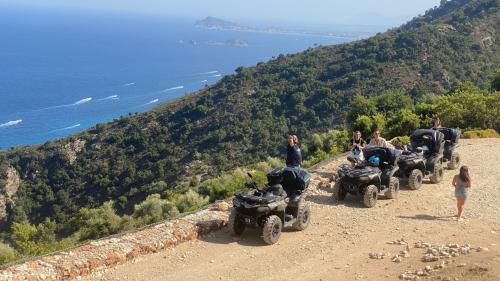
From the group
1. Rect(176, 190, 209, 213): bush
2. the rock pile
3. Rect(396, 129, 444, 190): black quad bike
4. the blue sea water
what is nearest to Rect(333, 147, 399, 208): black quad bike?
Rect(396, 129, 444, 190): black quad bike

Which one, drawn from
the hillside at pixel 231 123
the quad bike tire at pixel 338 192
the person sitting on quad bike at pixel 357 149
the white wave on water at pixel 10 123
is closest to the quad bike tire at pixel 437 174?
the person sitting on quad bike at pixel 357 149

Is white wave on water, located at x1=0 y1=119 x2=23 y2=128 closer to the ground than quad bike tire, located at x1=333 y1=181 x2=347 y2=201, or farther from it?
closer to the ground

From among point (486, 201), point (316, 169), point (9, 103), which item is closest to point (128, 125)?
point (316, 169)

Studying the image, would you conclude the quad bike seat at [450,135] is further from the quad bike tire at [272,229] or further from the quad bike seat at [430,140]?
the quad bike tire at [272,229]

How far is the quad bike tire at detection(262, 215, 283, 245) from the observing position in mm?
10500

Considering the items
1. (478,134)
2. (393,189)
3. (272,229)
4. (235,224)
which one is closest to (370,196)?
(393,189)

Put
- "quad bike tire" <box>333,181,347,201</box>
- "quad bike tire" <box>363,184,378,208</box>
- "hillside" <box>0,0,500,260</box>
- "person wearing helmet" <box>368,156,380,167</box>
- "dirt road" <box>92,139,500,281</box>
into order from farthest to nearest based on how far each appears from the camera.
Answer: "hillside" <box>0,0,500,260</box> → "quad bike tire" <box>333,181,347,201</box> → "person wearing helmet" <box>368,156,380,167</box> → "quad bike tire" <box>363,184,378,208</box> → "dirt road" <box>92,139,500,281</box>

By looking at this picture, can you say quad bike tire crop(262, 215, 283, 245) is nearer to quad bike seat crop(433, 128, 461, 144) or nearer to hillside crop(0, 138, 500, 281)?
hillside crop(0, 138, 500, 281)

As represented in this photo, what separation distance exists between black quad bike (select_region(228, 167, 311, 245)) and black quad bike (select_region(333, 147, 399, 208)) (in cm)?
206

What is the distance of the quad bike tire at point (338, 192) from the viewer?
1364 centimetres

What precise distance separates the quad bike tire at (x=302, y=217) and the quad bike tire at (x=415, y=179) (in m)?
4.31

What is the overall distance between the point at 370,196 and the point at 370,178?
0.46m

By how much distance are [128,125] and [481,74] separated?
39.0 meters

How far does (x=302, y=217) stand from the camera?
11578mm
